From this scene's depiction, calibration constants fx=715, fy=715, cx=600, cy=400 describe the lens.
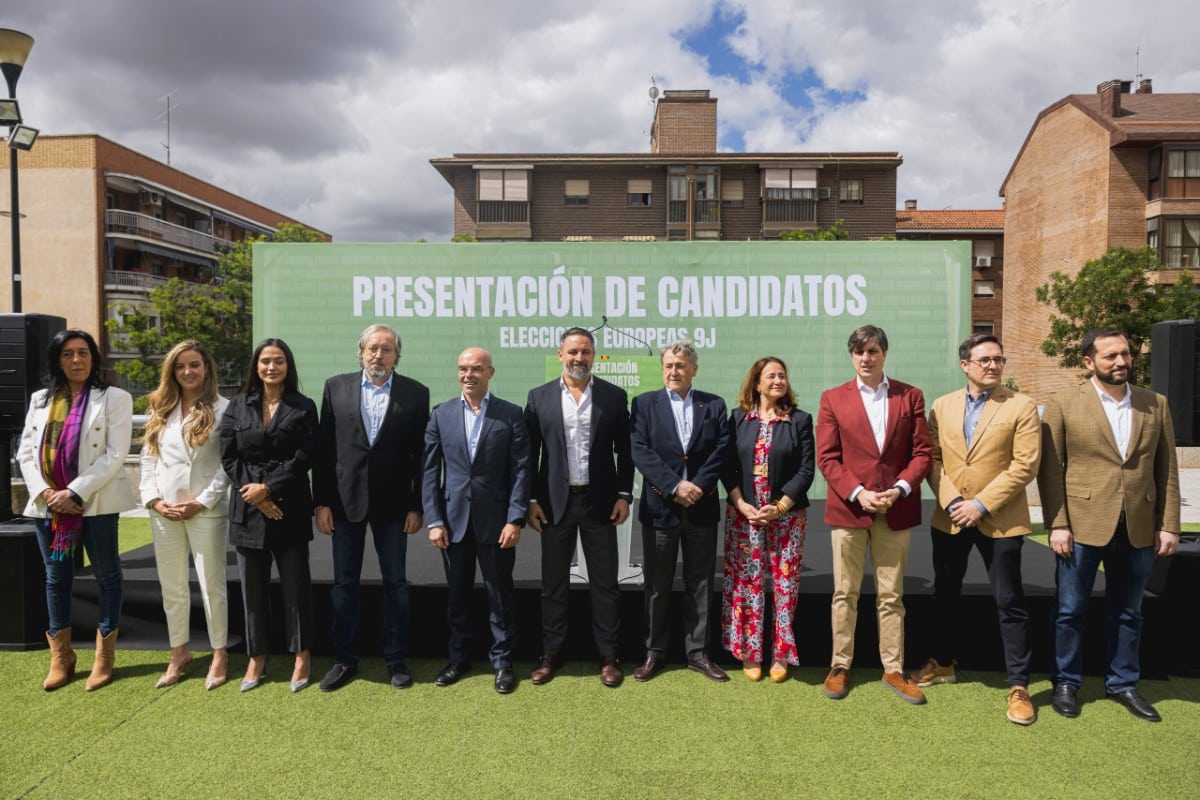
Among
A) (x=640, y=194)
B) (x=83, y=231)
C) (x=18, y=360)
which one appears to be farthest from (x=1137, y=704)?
(x=83, y=231)

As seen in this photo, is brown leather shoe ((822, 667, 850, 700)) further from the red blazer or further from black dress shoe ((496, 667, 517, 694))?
black dress shoe ((496, 667, 517, 694))

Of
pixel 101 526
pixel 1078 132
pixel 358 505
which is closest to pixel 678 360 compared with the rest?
pixel 358 505

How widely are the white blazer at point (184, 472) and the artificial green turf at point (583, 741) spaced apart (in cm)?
82

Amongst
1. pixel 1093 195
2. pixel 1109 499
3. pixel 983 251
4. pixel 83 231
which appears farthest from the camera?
pixel 983 251

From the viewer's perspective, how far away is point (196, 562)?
10.0ft

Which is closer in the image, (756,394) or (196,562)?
(196,562)

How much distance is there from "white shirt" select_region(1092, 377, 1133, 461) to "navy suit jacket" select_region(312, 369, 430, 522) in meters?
2.78

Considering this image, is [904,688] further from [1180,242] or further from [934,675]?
[1180,242]

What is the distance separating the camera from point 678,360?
3098 mm

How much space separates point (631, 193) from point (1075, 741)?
907 inches

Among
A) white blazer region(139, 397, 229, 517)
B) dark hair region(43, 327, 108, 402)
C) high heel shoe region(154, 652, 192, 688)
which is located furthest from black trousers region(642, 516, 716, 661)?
dark hair region(43, 327, 108, 402)

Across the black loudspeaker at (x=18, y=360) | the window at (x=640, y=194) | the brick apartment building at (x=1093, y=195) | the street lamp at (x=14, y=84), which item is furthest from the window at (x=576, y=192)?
the black loudspeaker at (x=18, y=360)

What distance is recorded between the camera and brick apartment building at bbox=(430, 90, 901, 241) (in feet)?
77.5

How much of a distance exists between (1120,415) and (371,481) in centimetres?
300
